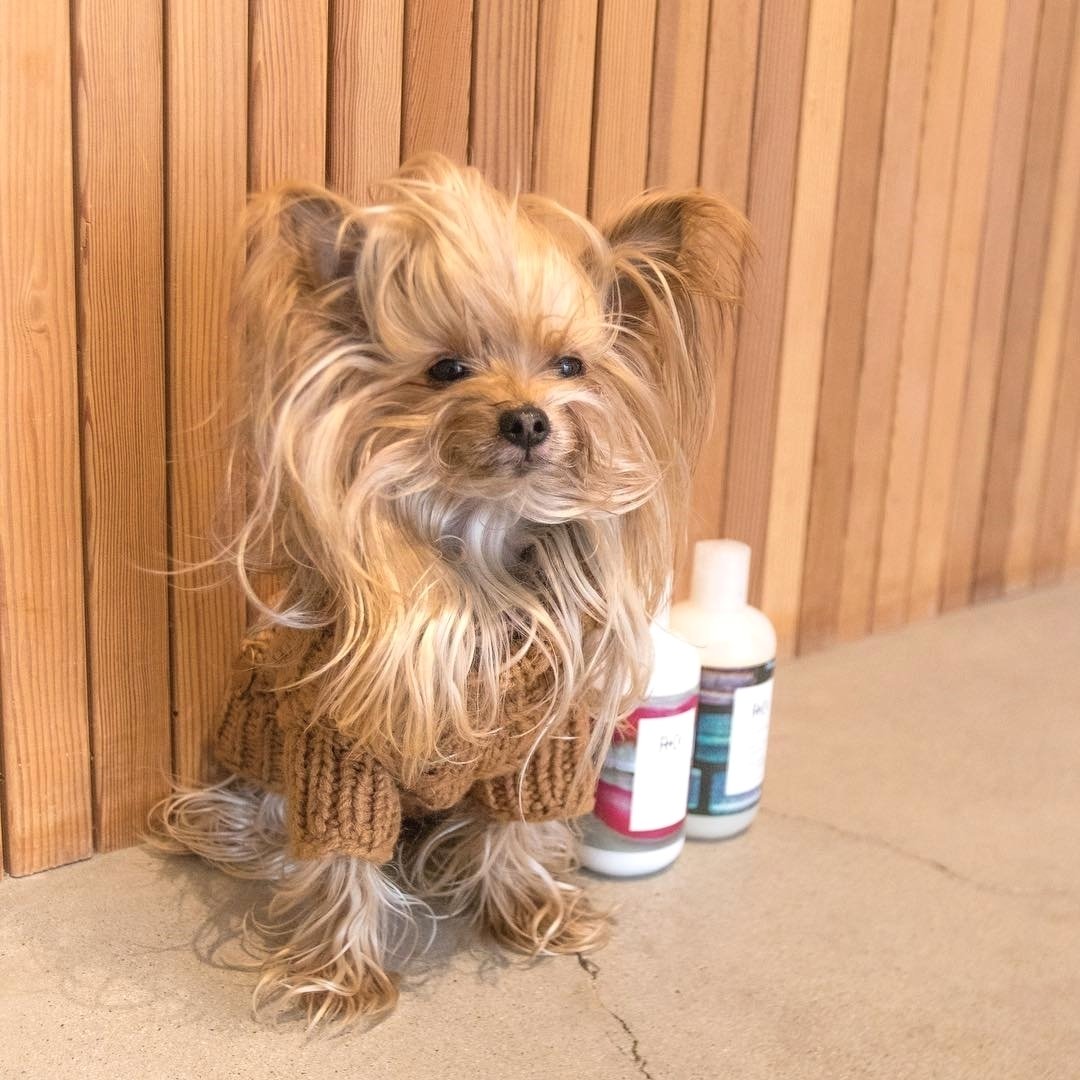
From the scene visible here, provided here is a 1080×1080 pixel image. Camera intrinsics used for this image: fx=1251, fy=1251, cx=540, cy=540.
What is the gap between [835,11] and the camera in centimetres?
144

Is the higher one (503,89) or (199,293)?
(503,89)

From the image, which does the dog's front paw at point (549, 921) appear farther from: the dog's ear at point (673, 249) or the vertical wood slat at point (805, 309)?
the vertical wood slat at point (805, 309)

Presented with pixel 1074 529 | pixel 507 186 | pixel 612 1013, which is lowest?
pixel 612 1013

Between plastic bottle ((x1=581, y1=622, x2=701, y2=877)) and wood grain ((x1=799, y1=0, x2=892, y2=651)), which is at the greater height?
wood grain ((x1=799, y1=0, x2=892, y2=651))

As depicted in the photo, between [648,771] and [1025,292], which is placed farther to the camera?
[1025,292]

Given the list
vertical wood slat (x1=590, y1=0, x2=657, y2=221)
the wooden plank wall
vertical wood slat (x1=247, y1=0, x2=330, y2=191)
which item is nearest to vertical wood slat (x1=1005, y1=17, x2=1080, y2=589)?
the wooden plank wall

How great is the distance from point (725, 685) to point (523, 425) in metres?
0.48

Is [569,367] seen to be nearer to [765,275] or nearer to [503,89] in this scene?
[503,89]

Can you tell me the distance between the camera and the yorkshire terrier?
0.83 m

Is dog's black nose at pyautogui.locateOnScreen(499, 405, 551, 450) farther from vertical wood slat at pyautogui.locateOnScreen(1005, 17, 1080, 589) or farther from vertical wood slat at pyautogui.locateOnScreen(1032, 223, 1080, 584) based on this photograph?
vertical wood slat at pyautogui.locateOnScreen(1032, 223, 1080, 584)

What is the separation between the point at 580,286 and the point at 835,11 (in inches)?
30.2

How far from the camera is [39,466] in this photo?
39.8 inches

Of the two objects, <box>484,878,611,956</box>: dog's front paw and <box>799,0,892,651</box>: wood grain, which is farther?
<box>799,0,892,651</box>: wood grain

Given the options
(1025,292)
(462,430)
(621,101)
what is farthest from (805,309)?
(462,430)
